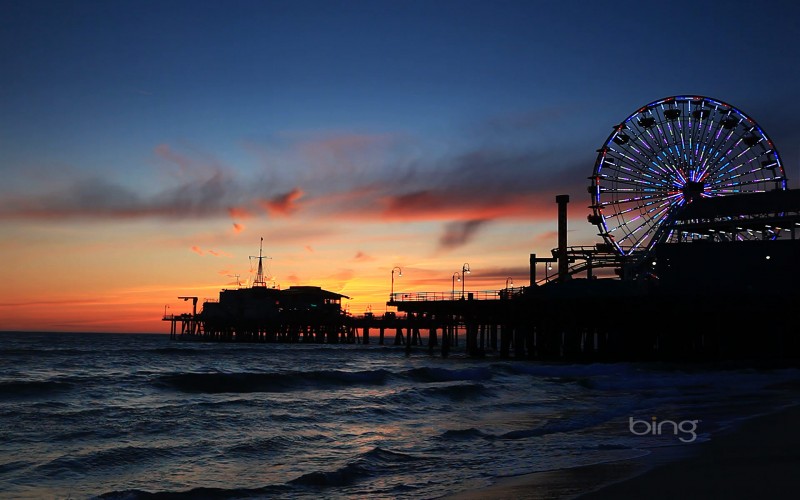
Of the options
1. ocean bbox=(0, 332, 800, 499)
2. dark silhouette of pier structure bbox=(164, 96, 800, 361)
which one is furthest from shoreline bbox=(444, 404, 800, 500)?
dark silhouette of pier structure bbox=(164, 96, 800, 361)

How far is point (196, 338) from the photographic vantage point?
13188 cm

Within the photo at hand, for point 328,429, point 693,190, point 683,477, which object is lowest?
point 328,429

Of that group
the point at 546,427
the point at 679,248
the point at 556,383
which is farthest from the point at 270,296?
the point at 546,427

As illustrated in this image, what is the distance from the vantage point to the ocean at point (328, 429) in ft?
36.1

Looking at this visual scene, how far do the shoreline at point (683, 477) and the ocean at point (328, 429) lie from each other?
581mm

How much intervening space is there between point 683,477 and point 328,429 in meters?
9.07

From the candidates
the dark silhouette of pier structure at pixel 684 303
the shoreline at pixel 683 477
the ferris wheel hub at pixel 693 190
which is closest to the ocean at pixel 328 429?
the shoreline at pixel 683 477

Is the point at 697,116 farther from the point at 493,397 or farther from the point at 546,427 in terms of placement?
the point at 546,427

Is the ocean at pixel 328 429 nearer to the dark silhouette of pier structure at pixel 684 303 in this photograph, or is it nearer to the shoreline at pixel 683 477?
the shoreline at pixel 683 477

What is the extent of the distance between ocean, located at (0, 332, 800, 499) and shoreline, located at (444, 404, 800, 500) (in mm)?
581

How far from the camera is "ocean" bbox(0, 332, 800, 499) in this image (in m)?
11.0

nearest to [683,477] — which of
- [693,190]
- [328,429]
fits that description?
[328,429]

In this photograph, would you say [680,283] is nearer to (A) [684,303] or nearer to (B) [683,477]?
(A) [684,303]

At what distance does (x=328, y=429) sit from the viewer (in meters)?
16.7
